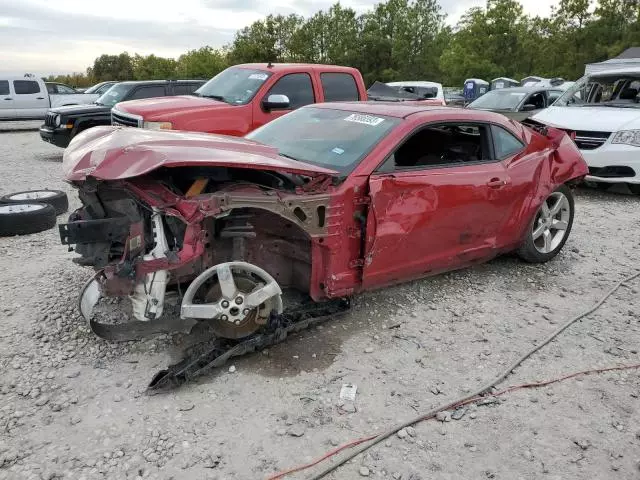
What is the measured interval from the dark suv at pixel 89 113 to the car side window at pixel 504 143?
8262 millimetres

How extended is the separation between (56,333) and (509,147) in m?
3.87

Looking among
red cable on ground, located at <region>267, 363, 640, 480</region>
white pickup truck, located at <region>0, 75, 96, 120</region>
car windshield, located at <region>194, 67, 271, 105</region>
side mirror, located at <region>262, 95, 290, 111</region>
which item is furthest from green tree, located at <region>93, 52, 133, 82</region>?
red cable on ground, located at <region>267, 363, 640, 480</region>

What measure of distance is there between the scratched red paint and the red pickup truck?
3045 mm

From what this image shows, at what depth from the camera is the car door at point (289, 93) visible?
754cm

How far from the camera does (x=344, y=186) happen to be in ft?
11.4

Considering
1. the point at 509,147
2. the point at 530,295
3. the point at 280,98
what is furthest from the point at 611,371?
the point at 280,98

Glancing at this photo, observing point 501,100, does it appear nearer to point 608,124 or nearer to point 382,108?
point 608,124

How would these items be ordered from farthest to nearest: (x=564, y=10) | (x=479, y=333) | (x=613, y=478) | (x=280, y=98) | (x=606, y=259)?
(x=564, y=10)
(x=280, y=98)
(x=606, y=259)
(x=479, y=333)
(x=613, y=478)

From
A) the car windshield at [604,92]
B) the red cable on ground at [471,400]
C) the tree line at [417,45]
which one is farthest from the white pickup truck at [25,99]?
the tree line at [417,45]

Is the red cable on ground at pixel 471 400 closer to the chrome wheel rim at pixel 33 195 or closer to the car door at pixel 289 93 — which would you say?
the chrome wheel rim at pixel 33 195

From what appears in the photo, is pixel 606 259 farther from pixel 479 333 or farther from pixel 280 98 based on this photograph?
pixel 280 98

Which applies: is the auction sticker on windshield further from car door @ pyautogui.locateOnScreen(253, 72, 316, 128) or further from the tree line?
the tree line

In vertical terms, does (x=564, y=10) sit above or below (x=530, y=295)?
above

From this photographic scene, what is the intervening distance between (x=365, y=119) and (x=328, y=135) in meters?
0.31
